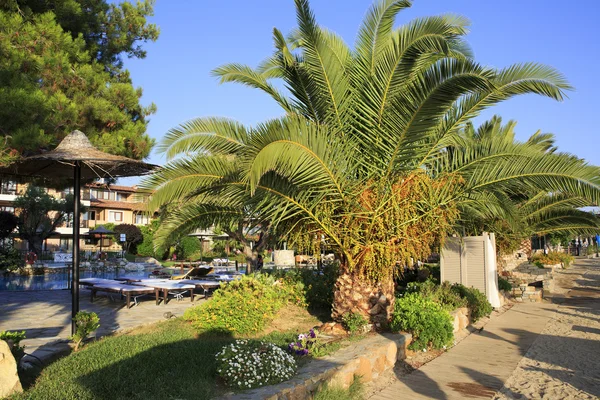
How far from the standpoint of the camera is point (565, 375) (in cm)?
672

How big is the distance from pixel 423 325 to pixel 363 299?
1.00m

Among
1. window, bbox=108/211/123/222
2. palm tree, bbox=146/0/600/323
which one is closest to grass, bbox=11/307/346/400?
palm tree, bbox=146/0/600/323

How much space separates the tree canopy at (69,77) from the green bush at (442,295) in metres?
6.18

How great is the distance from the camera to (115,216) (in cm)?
5353

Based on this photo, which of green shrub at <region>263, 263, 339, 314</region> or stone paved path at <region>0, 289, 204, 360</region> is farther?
green shrub at <region>263, 263, 339, 314</region>

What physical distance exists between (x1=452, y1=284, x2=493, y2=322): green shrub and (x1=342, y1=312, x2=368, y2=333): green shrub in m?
3.76

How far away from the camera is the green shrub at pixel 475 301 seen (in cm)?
1071

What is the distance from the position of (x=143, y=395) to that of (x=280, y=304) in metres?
5.10

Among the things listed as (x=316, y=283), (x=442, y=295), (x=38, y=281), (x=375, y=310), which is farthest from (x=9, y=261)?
(x=375, y=310)

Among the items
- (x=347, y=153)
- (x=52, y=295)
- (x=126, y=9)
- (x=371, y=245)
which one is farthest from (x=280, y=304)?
(x=52, y=295)

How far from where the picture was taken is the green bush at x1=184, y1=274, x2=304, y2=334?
7.69 metres

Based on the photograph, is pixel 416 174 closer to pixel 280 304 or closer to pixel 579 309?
pixel 280 304

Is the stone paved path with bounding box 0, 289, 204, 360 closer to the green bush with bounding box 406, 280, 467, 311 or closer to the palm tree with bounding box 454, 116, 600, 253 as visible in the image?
the green bush with bounding box 406, 280, 467, 311

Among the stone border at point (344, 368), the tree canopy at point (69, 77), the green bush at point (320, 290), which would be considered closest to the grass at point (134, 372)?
the stone border at point (344, 368)
